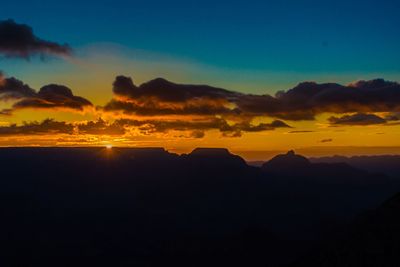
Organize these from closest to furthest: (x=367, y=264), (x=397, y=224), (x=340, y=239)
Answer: (x=367, y=264)
(x=397, y=224)
(x=340, y=239)

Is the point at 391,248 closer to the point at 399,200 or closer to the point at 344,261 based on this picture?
the point at 344,261

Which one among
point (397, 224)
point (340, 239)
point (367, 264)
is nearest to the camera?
point (367, 264)

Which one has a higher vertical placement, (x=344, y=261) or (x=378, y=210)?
(x=378, y=210)

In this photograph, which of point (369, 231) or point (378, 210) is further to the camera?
point (378, 210)

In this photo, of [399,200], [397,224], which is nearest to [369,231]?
[397,224]

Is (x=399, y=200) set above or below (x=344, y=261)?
above

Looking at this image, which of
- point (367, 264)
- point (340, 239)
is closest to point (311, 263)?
point (340, 239)

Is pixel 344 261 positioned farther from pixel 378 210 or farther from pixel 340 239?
pixel 378 210

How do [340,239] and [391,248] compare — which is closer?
[391,248]

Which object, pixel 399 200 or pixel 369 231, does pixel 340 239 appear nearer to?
pixel 369 231
